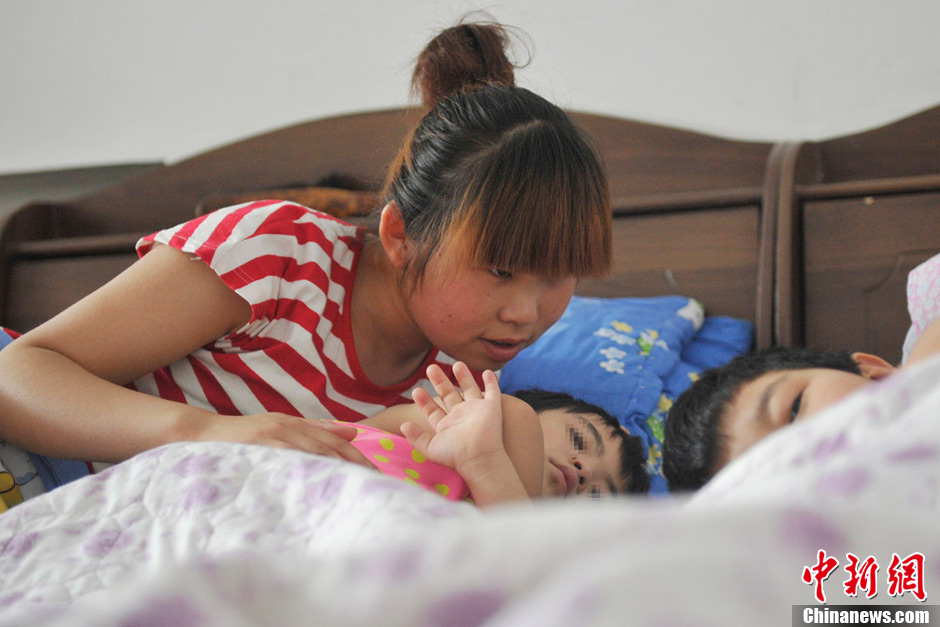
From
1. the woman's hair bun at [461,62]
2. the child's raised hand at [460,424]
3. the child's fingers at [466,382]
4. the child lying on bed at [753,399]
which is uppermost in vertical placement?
the woman's hair bun at [461,62]

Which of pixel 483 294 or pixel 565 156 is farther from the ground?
pixel 565 156

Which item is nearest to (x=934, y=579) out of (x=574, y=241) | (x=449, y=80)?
(x=574, y=241)

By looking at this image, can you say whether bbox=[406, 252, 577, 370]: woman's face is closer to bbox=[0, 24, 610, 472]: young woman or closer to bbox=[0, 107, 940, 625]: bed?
bbox=[0, 24, 610, 472]: young woman

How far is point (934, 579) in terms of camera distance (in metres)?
0.29

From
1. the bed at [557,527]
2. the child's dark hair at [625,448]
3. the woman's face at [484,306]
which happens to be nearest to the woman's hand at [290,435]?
the bed at [557,527]

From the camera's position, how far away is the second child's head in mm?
893

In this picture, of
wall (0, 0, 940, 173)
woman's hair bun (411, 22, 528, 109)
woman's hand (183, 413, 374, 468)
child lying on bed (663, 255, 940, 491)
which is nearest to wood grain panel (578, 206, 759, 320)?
wall (0, 0, 940, 173)

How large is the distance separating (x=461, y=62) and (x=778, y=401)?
554mm

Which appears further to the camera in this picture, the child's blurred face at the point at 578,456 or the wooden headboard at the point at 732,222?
the wooden headboard at the point at 732,222

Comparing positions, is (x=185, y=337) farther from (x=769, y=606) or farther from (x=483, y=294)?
(x=769, y=606)

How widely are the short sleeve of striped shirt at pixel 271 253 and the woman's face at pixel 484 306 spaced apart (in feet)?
0.40

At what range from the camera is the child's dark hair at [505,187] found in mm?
891

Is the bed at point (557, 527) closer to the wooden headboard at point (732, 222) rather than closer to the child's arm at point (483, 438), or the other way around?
the wooden headboard at point (732, 222)

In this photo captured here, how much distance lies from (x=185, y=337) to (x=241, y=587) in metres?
0.69
